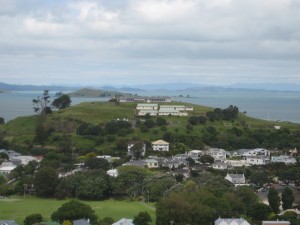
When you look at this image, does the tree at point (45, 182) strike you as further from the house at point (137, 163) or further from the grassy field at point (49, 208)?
the house at point (137, 163)

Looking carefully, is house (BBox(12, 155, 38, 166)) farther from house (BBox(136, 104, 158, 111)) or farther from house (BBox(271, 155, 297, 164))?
house (BBox(136, 104, 158, 111))

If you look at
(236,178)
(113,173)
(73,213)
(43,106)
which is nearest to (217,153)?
(236,178)

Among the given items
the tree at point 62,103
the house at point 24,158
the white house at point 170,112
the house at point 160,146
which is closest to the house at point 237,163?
the house at point 160,146

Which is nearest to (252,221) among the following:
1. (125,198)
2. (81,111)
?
(125,198)

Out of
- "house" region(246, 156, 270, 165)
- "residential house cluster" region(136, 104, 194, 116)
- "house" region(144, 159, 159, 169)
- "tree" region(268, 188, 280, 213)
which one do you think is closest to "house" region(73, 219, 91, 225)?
"tree" region(268, 188, 280, 213)

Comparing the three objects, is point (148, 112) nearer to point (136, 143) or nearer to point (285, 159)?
point (136, 143)

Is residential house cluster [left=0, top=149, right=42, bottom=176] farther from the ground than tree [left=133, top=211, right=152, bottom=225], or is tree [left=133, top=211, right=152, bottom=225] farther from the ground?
tree [left=133, top=211, right=152, bottom=225]
